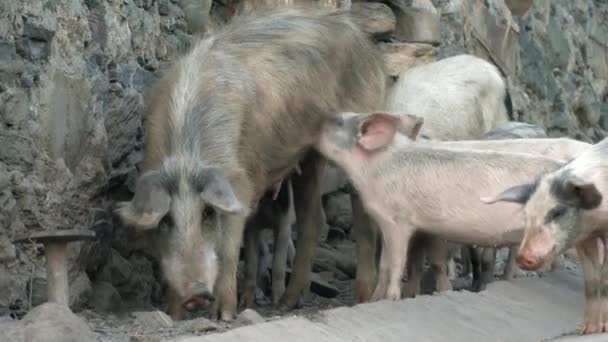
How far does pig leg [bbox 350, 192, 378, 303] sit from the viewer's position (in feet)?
27.2

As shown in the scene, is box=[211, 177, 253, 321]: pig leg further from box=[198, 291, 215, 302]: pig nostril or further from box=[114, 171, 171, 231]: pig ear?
box=[114, 171, 171, 231]: pig ear

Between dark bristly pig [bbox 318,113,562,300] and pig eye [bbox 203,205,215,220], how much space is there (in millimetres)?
956

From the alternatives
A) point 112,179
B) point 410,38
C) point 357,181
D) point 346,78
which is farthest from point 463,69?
point 112,179

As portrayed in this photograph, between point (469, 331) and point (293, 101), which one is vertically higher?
point (293, 101)

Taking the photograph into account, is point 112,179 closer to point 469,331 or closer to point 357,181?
point 357,181

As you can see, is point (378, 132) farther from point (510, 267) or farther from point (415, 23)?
point (415, 23)

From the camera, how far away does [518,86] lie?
12.5 m

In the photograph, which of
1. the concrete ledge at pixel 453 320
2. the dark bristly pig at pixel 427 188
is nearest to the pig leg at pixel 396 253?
the dark bristly pig at pixel 427 188

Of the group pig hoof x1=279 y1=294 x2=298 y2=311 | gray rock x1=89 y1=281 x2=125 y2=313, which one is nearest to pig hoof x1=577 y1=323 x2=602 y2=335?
pig hoof x1=279 y1=294 x2=298 y2=311

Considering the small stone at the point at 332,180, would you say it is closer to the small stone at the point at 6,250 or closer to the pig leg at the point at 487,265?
the pig leg at the point at 487,265

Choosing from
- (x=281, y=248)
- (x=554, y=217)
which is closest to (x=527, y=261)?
(x=554, y=217)

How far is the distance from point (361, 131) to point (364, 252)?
90 centimetres

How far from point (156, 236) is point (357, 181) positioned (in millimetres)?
1266

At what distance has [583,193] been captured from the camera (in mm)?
6434
